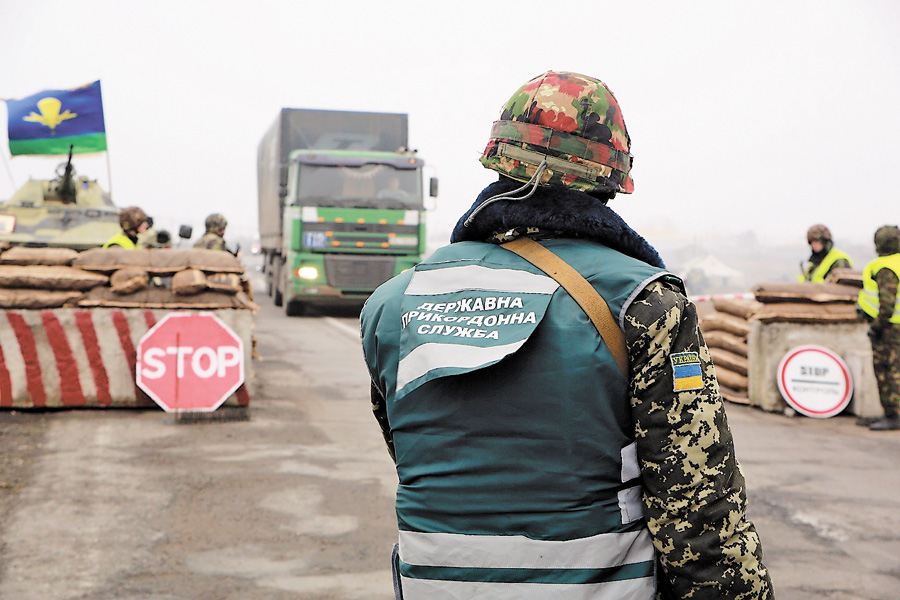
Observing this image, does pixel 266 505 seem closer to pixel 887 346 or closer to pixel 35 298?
pixel 35 298

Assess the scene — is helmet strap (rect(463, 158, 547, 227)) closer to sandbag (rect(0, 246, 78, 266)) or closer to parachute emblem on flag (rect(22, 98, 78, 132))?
sandbag (rect(0, 246, 78, 266))

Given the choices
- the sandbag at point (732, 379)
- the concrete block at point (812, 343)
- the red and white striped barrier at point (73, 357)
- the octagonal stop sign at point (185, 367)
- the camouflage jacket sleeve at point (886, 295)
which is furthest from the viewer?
the sandbag at point (732, 379)

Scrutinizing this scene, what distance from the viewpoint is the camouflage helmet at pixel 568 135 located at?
1805 millimetres

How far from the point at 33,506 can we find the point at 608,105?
4752 millimetres

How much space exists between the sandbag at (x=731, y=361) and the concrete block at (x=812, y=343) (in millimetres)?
394

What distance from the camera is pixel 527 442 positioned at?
1662mm

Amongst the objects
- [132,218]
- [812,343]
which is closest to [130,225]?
[132,218]

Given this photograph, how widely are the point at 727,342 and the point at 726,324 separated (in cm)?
30

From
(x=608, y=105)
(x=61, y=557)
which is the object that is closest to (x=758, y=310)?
(x=61, y=557)

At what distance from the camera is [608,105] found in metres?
1.84

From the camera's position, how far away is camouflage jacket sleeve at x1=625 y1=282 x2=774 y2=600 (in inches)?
63.3

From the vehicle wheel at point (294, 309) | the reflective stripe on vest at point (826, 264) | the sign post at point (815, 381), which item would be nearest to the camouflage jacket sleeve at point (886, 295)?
the sign post at point (815, 381)

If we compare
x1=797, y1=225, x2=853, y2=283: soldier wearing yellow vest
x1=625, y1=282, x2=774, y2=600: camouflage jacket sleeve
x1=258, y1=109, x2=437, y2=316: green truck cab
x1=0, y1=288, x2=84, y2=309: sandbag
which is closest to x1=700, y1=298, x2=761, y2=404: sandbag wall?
x1=797, y1=225, x2=853, y2=283: soldier wearing yellow vest

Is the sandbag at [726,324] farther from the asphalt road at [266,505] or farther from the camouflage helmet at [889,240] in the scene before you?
the camouflage helmet at [889,240]
